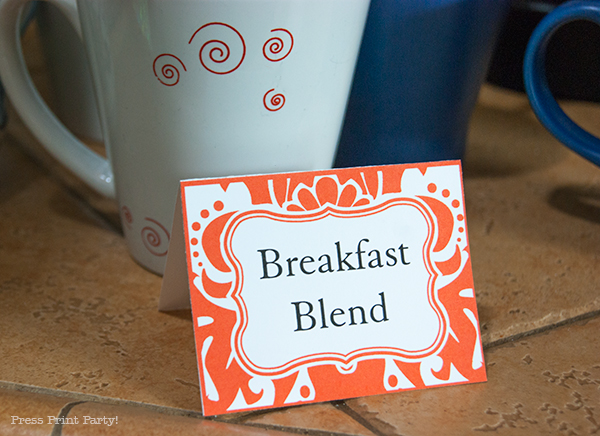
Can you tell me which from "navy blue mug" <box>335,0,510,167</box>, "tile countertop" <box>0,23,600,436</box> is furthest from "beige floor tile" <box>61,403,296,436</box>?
"navy blue mug" <box>335,0,510,167</box>

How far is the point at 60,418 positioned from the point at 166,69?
22 cm

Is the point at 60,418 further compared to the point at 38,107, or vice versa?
the point at 38,107

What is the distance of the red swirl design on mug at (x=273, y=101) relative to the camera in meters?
0.38

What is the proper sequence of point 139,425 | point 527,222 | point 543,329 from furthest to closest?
point 527,222 < point 543,329 < point 139,425

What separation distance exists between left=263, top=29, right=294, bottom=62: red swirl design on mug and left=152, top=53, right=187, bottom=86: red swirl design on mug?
0.18 ft

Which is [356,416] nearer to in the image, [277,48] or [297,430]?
[297,430]

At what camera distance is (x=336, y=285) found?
1.23 ft

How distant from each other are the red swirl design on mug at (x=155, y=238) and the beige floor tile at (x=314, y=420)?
0.17m

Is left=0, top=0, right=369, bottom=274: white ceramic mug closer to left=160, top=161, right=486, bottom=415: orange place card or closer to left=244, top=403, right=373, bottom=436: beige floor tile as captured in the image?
left=160, top=161, right=486, bottom=415: orange place card

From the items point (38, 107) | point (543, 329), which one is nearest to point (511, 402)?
point (543, 329)

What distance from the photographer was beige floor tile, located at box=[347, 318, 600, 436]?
354mm

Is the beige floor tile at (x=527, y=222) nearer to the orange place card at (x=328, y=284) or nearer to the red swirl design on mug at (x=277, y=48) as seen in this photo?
the orange place card at (x=328, y=284)

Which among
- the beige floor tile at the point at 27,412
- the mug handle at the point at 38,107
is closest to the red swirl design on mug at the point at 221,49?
the mug handle at the point at 38,107

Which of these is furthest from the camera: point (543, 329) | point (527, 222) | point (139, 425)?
point (527, 222)
